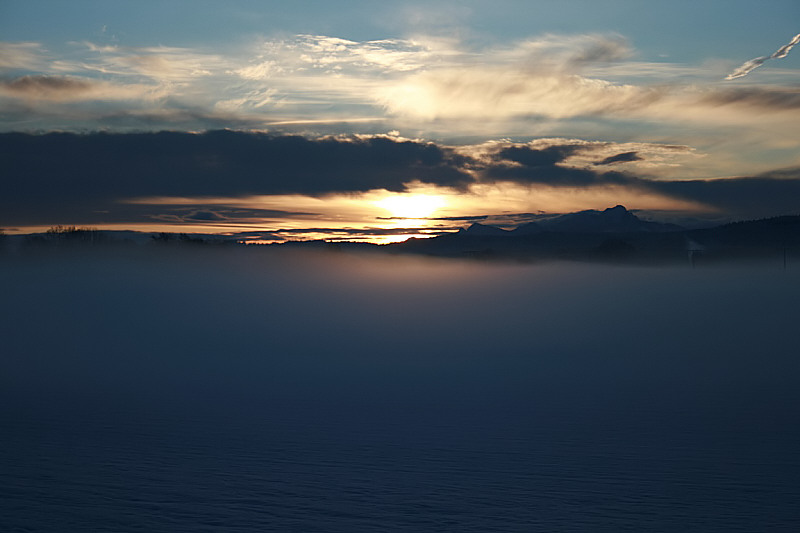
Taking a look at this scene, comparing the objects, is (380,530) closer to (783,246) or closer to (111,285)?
(111,285)

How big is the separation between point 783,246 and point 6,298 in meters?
149

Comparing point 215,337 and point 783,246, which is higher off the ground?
point 783,246

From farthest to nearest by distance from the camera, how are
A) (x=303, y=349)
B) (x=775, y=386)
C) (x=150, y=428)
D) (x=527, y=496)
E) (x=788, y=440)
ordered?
(x=303, y=349)
(x=775, y=386)
(x=150, y=428)
(x=788, y=440)
(x=527, y=496)

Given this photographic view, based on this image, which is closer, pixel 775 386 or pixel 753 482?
pixel 753 482

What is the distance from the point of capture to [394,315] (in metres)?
61.6

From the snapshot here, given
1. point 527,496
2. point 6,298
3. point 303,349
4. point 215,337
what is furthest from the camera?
point 6,298

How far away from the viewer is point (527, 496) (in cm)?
1022

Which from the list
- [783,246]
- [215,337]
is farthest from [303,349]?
[783,246]

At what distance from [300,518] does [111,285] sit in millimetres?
92398

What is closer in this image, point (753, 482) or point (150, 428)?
point (753, 482)

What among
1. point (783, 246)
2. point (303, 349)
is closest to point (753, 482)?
point (303, 349)

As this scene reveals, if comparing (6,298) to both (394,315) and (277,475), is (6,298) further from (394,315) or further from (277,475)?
(277,475)

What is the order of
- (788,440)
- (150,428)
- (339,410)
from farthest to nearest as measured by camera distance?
(339,410), (150,428), (788,440)

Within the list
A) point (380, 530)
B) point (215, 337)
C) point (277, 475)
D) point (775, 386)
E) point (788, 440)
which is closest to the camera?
point (380, 530)
